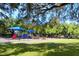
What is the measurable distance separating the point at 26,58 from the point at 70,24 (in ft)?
1.82

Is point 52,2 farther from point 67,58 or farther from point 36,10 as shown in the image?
point 67,58

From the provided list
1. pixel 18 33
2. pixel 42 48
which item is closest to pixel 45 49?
pixel 42 48

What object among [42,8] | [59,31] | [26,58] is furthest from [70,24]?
[26,58]

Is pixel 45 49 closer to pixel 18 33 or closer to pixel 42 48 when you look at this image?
pixel 42 48

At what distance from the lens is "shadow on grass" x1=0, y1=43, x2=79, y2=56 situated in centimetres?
283

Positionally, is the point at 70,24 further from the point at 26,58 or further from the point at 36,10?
the point at 26,58

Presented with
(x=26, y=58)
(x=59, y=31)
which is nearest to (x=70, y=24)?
(x=59, y=31)

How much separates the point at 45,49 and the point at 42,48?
1.2 inches

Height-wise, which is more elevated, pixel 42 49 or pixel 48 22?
pixel 48 22

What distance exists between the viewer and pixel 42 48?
2.84m

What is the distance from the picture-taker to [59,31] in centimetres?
286

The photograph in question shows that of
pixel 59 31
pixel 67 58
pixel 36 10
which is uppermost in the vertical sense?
pixel 36 10

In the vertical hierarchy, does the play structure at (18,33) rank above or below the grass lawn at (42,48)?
above

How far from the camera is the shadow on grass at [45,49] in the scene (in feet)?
9.29
